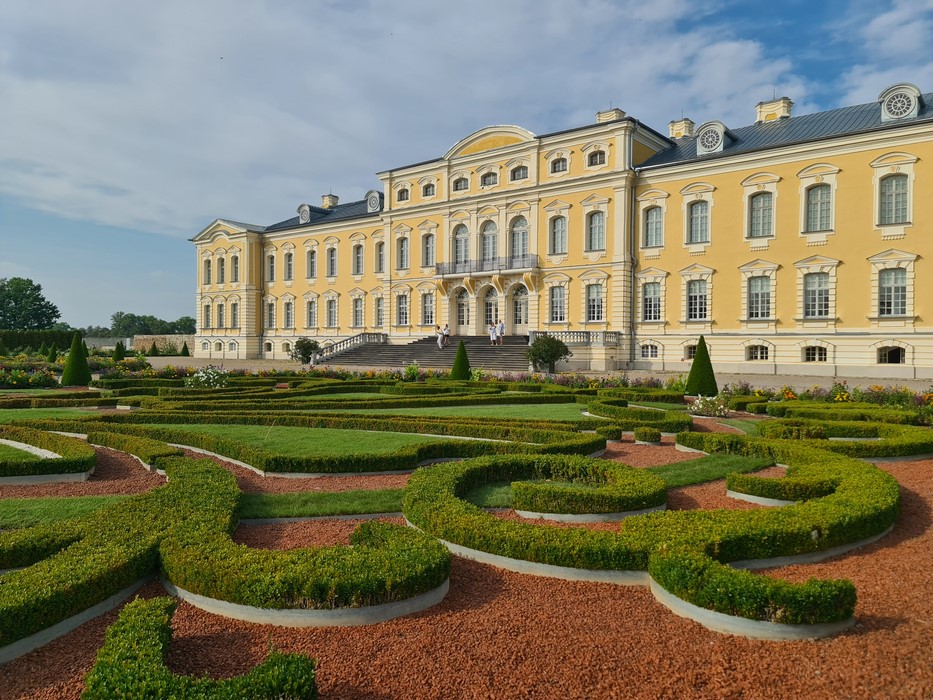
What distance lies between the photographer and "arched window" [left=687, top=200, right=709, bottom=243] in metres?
28.3

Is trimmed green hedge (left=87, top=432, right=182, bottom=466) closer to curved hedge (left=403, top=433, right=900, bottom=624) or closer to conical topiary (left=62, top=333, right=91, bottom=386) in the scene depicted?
curved hedge (left=403, top=433, right=900, bottom=624)

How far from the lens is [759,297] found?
27.0 meters

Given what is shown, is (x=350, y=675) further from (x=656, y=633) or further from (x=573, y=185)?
(x=573, y=185)

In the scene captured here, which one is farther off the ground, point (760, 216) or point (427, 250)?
point (427, 250)

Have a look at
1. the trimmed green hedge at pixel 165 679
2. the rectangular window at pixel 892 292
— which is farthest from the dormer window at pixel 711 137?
the trimmed green hedge at pixel 165 679

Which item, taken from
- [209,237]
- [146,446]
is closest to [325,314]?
[209,237]

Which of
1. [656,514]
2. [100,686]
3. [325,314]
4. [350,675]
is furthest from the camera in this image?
[325,314]

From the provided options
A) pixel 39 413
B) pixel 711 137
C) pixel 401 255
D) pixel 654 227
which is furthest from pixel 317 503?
pixel 401 255

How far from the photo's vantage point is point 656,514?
16.8 feet

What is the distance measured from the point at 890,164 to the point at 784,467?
21171 mm

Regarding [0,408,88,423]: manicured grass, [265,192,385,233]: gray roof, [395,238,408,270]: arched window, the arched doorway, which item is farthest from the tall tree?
[0,408,88,423]: manicured grass

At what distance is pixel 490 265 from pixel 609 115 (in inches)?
379

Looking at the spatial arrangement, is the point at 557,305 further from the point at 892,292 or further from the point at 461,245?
the point at 892,292

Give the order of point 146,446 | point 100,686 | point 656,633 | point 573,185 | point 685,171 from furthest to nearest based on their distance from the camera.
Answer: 1. point 573,185
2. point 685,171
3. point 146,446
4. point 656,633
5. point 100,686
